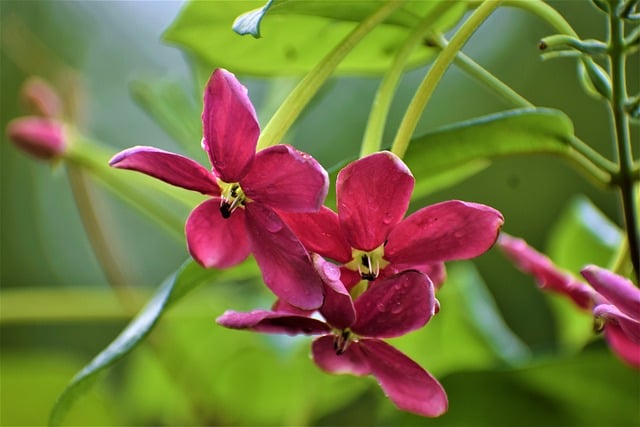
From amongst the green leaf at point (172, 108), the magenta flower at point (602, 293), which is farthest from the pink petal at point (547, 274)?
the green leaf at point (172, 108)

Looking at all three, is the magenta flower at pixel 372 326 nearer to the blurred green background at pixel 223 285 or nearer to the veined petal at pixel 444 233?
the veined petal at pixel 444 233

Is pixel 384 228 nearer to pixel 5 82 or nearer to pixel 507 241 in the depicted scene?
pixel 507 241

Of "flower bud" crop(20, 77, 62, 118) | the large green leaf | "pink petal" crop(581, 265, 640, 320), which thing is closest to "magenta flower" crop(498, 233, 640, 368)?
"pink petal" crop(581, 265, 640, 320)

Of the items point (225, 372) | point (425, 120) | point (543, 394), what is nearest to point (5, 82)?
point (425, 120)

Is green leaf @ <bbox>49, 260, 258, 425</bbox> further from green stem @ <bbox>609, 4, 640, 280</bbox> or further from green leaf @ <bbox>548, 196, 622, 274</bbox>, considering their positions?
green leaf @ <bbox>548, 196, 622, 274</bbox>

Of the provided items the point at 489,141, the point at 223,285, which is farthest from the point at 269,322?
the point at 223,285
